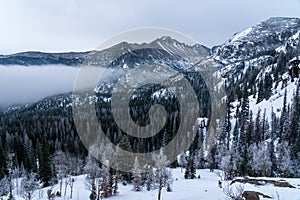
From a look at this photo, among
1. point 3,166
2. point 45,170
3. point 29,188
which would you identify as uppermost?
point 29,188

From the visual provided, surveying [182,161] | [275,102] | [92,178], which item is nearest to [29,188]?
[92,178]

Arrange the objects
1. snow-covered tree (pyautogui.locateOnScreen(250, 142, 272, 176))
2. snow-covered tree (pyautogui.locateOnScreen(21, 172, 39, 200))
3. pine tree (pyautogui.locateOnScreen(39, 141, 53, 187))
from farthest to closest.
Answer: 1. pine tree (pyautogui.locateOnScreen(39, 141, 53, 187))
2. snow-covered tree (pyautogui.locateOnScreen(250, 142, 272, 176))
3. snow-covered tree (pyautogui.locateOnScreen(21, 172, 39, 200))

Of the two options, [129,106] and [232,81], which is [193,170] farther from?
[232,81]

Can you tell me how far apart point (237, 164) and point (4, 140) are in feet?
260

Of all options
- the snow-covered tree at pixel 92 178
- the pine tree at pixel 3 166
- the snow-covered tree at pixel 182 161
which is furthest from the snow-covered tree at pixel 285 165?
the pine tree at pixel 3 166

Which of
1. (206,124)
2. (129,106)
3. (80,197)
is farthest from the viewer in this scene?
(129,106)

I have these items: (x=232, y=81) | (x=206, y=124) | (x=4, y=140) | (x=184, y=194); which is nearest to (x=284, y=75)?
(x=206, y=124)

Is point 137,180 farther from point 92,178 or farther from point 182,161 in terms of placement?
point 182,161

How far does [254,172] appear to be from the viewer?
184 feet

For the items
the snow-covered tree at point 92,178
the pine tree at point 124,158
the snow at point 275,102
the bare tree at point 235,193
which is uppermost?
the snow at point 275,102

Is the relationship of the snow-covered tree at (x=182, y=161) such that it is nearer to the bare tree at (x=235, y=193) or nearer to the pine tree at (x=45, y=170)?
the pine tree at (x=45, y=170)

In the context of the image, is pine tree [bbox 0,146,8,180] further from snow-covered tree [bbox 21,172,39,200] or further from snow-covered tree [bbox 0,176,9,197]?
snow-covered tree [bbox 21,172,39,200]

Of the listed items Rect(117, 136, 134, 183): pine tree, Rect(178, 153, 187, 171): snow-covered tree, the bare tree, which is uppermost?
the bare tree

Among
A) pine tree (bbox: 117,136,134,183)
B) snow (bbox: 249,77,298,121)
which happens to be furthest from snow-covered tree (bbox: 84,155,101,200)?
snow (bbox: 249,77,298,121)
